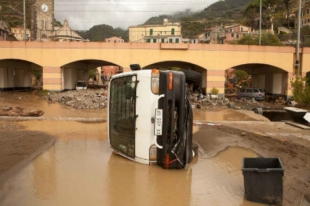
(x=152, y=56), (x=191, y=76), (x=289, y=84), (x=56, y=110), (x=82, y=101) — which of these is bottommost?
(x=56, y=110)

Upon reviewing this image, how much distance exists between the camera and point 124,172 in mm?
6824

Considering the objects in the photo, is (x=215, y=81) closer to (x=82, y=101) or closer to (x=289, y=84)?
(x=289, y=84)

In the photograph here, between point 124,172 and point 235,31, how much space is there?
76455 millimetres

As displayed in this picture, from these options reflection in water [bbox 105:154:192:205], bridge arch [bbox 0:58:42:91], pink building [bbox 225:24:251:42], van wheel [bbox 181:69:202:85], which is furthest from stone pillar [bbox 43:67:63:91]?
pink building [bbox 225:24:251:42]

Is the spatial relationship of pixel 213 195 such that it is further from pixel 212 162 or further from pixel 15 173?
pixel 15 173

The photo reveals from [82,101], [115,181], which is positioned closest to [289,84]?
[82,101]

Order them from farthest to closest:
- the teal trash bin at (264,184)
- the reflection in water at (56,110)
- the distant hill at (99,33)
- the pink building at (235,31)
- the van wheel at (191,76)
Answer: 1. the distant hill at (99,33)
2. the pink building at (235,31)
3. the reflection in water at (56,110)
4. the van wheel at (191,76)
5. the teal trash bin at (264,184)

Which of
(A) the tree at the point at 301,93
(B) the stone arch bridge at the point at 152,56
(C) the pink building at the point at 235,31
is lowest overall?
(A) the tree at the point at 301,93

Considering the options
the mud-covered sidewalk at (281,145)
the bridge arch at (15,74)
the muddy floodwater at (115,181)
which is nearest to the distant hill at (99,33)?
the bridge arch at (15,74)

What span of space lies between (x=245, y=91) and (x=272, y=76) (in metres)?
4.86

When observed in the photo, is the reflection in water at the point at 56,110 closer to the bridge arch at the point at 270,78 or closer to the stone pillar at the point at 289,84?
the bridge arch at the point at 270,78

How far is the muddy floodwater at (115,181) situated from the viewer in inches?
211

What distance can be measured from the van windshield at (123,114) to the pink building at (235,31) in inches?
2813

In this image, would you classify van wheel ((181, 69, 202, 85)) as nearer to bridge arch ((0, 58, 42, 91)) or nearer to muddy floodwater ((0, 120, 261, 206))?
muddy floodwater ((0, 120, 261, 206))
